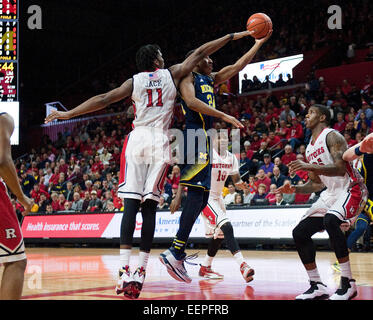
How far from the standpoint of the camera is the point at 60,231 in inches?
603

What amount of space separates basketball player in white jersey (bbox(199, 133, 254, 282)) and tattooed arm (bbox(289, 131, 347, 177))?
190 centimetres

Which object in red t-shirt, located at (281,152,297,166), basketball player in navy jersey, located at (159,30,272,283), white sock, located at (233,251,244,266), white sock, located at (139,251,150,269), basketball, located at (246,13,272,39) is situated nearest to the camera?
white sock, located at (139,251,150,269)

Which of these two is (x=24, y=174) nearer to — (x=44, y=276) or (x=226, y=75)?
(x=44, y=276)

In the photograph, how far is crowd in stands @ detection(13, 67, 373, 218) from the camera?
12.6 meters

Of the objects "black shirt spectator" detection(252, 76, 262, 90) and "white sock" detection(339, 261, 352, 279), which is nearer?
"white sock" detection(339, 261, 352, 279)

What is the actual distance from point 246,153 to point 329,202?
9.75 m

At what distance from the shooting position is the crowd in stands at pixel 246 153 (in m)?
12.6

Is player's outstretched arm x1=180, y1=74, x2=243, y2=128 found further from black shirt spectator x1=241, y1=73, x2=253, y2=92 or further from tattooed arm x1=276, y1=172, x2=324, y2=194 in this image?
black shirt spectator x1=241, y1=73, x2=253, y2=92

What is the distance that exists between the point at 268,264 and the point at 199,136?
3.80m

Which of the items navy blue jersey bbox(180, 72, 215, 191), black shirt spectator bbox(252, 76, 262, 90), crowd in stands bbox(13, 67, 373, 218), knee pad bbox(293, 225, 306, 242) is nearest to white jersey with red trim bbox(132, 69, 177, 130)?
navy blue jersey bbox(180, 72, 215, 191)

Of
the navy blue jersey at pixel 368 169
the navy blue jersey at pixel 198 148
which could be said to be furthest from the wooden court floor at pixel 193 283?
the navy blue jersey at pixel 368 169

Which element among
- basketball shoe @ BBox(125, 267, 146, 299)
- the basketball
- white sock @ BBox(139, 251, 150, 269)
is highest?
the basketball

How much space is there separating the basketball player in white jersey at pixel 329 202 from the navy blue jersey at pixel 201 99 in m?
1.02

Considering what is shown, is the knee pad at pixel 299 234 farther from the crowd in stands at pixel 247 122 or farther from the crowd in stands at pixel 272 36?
the crowd in stands at pixel 272 36
